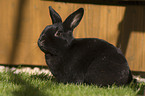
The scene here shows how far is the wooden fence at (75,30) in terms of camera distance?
5105 millimetres

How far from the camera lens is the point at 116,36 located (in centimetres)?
518

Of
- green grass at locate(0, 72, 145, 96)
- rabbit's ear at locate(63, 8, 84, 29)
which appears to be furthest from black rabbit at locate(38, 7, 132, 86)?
green grass at locate(0, 72, 145, 96)

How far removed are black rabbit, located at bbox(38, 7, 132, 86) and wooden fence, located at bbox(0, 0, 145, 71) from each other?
165 cm

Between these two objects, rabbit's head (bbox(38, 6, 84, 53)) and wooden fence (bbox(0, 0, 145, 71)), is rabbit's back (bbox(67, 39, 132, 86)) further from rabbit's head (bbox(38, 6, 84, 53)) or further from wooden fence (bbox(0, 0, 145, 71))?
wooden fence (bbox(0, 0, 145, 71))

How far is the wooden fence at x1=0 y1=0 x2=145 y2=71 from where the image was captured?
5.11 metres

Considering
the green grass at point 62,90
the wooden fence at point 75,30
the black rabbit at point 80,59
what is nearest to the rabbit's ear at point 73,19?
the black rabbit at point 80,59

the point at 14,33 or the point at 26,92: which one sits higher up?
the point at 14,33

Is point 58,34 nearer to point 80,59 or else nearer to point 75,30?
point 80,59

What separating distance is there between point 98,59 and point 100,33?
1.97 meters

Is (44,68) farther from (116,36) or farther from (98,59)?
(98,59)

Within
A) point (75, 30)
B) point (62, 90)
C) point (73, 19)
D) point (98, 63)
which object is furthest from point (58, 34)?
point (75, 30)

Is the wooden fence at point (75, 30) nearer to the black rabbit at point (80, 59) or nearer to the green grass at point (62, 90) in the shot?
Answer: the black rabbit at point (80, 59)

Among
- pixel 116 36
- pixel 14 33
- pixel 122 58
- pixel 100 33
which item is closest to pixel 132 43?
pixel 116 36

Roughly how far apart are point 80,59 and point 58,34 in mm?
476
